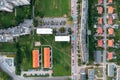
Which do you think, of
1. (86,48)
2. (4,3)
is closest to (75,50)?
(86,48)

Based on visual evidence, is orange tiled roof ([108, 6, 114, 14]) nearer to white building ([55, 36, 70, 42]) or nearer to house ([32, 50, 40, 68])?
white building ([55, 36, 70, 42])

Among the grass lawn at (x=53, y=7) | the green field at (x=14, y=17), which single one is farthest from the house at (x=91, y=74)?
the green field at (x=14, y=17)

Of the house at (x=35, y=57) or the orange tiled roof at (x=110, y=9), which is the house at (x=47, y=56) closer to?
the house at (x=35, y=57)

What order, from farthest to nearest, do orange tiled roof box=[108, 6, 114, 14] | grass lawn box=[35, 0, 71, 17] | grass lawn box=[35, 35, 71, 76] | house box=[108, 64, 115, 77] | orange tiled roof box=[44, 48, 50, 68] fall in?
1. grass lawn box=[35, 35, 71, 76]
2. orange tiled roof box=[44, 48, 50, 68]
3. grass lawn box=[35, 0, 71, 17]
4. house box=[108, 64, 115, 77]
5. orange tiled roof box=[108, 6, 114, 14]

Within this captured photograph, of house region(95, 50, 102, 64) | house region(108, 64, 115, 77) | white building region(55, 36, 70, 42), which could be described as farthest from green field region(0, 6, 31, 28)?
house region(108, 64, 115, 77)

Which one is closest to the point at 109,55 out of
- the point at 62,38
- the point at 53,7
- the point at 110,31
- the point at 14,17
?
the point at 110,31

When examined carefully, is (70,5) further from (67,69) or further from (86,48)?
(67,69)

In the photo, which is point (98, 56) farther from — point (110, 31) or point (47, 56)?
point (47, 56)
